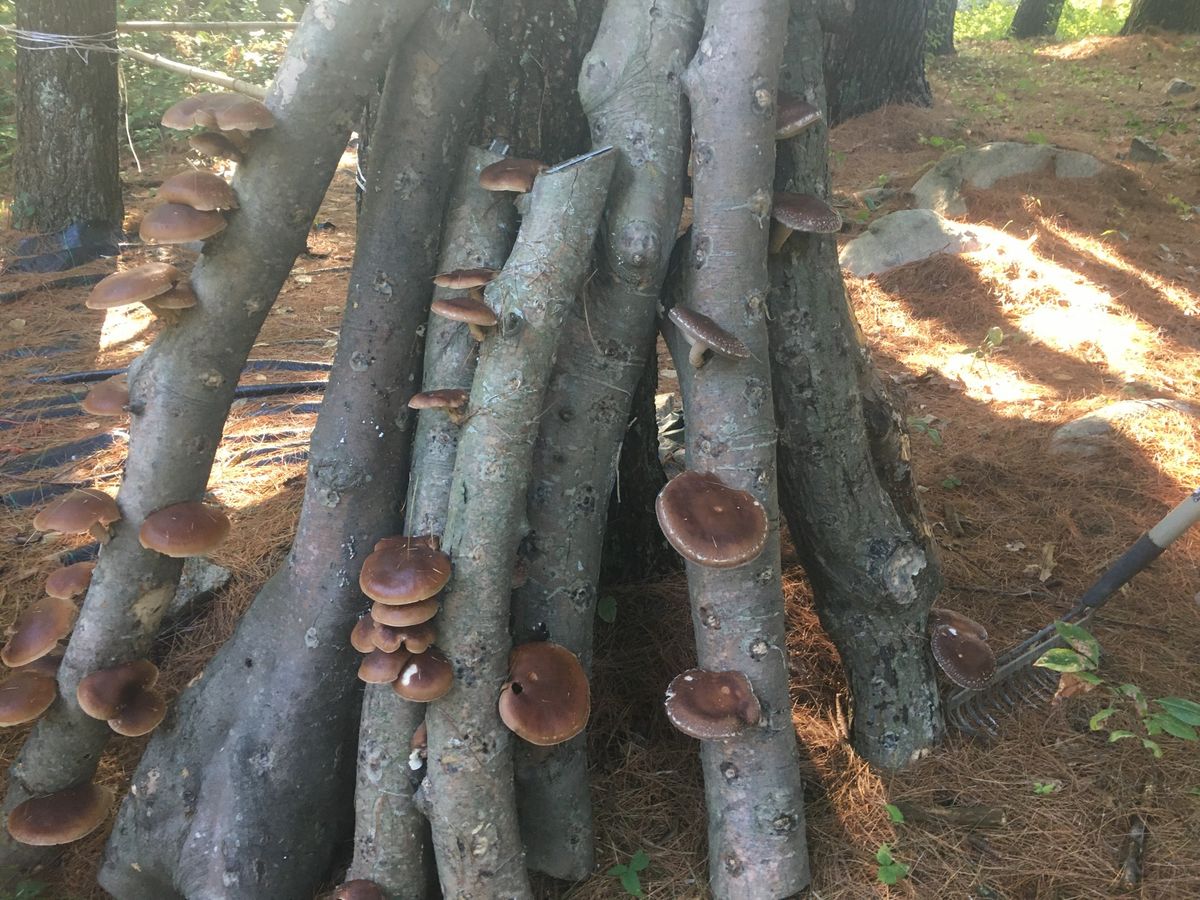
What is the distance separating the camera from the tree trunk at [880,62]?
36.5ft

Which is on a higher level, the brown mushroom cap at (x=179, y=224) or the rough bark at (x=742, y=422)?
the brown mushroom cap at (x=179, y=224)

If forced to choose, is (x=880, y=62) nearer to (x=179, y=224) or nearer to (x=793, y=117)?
(x=793, y=117)

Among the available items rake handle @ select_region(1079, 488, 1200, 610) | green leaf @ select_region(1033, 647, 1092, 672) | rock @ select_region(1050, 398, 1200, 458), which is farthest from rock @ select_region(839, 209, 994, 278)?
green leaf @ select_region(1033, 647, 1092, 672)

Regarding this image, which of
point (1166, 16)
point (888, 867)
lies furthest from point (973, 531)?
point (1166, 16)

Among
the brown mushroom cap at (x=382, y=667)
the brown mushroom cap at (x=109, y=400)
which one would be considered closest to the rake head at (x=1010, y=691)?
the brown mushroom cap at (x=382, y=667)

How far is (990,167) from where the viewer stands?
8914 millimetres

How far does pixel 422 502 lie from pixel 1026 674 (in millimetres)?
2693

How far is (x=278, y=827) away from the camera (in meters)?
2.98

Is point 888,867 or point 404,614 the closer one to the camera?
point 404,614

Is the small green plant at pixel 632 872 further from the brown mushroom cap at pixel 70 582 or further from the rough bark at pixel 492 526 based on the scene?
the brown mushroom cap at pixel 70 582

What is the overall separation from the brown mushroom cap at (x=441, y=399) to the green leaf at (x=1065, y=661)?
219cm

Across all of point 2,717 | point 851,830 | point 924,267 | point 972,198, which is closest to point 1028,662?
point 851,830

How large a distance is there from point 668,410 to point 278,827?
356 centimetres

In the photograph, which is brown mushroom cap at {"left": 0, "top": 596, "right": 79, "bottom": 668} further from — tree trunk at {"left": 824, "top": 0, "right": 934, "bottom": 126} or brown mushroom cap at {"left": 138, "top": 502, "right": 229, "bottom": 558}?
tree trunk at {"left": 824, "top": 0, "right": 934, "bottom": 126}
